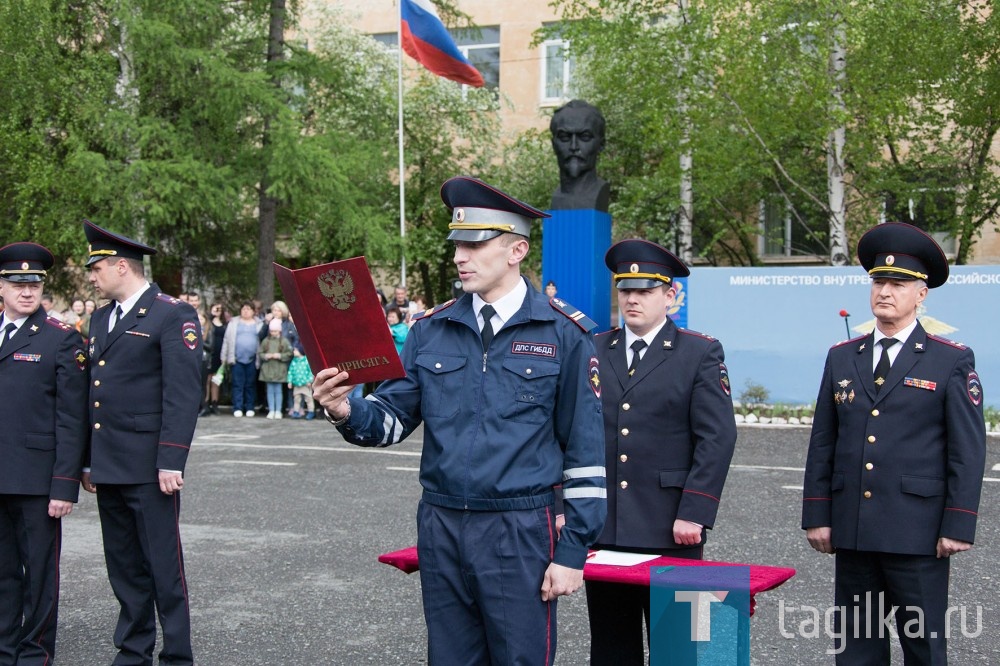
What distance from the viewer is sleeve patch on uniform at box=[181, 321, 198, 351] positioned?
552 centimetres

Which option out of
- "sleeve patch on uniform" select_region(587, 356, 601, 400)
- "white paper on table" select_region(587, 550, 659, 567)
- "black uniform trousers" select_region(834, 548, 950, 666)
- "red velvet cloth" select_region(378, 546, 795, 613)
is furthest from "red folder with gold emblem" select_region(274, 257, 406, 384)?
"black uniform trousers" select_region(834, 548, 950, 666)

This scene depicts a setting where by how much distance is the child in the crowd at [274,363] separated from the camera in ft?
57.5

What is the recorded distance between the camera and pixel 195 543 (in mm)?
8445

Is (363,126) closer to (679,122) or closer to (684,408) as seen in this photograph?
(679,122)

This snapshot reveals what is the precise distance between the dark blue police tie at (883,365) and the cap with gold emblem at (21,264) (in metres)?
3.93

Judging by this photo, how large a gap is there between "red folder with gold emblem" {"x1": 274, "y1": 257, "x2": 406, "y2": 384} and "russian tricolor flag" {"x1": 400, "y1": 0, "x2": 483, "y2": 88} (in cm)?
1937

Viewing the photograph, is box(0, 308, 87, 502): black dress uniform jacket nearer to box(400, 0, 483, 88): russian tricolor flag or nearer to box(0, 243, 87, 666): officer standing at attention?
box(0, 243, 87, 666): officer standing at attention

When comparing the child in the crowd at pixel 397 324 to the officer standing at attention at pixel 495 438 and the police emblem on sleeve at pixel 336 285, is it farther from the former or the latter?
the police emblem on sleeve at pixel 336 285

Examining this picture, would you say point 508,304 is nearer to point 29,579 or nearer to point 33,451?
point 33,451

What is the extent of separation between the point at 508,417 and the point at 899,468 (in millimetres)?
1837

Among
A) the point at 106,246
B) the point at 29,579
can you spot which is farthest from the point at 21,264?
the point at 29,579

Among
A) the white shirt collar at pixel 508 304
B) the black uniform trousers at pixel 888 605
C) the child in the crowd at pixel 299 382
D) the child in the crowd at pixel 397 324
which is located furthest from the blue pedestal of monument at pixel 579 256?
the white shirt collar at pixel 508 304

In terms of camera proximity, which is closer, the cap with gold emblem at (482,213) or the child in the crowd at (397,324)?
the cap with gold emblem at (482,213)

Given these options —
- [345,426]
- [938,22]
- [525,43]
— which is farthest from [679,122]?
[345,426]
